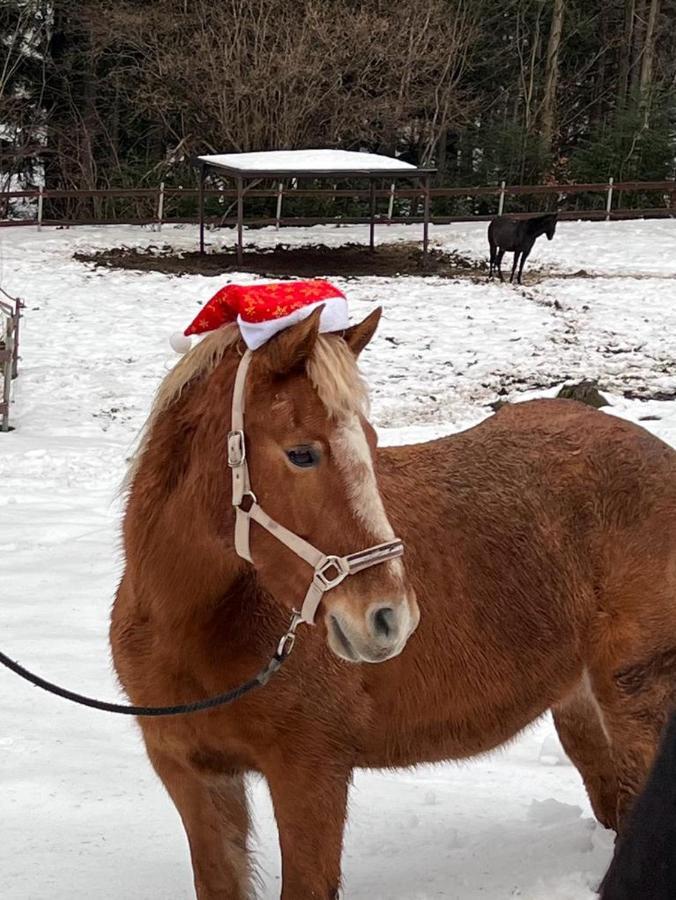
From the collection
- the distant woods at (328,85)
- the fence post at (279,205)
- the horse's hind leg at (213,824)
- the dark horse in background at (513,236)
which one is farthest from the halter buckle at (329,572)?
the distant woods at (328,85)

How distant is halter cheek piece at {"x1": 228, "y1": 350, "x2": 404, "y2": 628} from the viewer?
2.06 metres

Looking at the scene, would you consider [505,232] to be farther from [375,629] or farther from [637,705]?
[375,629]

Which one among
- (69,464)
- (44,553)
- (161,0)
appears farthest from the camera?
(161,0)

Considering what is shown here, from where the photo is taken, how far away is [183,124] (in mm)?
27031

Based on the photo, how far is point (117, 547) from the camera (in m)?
3.14

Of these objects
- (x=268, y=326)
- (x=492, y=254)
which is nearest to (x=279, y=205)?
(x=492, y=254)

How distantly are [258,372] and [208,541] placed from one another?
16.5 inches

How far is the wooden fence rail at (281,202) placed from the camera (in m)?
23.6

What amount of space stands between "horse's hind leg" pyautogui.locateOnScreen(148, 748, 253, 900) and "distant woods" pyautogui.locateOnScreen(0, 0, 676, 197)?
24.4 m

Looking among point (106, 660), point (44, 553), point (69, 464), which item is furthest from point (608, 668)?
point (69, 464)

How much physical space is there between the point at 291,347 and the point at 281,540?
404 millimetres

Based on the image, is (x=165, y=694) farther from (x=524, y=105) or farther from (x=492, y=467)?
(x=524, y=105)

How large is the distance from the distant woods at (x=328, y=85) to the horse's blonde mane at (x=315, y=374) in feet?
79.5

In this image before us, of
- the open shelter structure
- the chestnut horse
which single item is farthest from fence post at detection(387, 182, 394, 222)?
the chestnut horse
